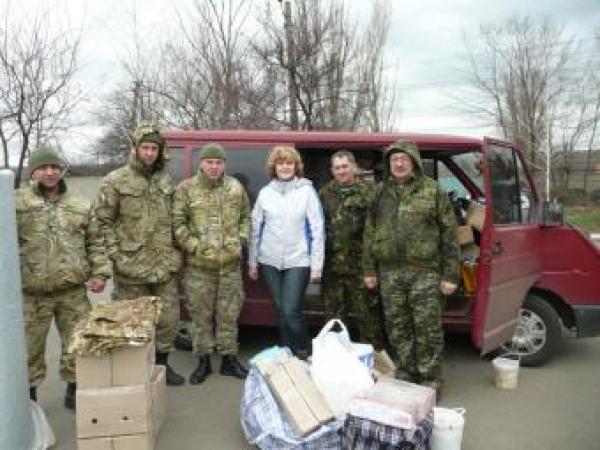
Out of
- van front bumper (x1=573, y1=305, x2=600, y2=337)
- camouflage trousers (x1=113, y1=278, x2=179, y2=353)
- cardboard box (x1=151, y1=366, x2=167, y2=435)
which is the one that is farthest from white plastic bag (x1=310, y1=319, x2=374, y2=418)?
van front bumper (x1=573, y1=305, x2=600, y2=337)

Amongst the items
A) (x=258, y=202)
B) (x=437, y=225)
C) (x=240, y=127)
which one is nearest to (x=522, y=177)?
(x=437, y=225)

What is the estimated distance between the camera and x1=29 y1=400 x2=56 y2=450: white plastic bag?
4.17 metres

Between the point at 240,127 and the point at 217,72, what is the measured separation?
105 cm

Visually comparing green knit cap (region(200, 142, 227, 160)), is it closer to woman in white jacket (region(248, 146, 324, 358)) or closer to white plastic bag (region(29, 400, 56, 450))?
woman in white jacket (region(248, 146, 324, 358))

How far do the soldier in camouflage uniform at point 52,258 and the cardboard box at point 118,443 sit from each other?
882 mm

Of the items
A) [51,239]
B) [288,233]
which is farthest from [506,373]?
[51,239]

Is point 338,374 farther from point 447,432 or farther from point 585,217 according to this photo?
point 585,217

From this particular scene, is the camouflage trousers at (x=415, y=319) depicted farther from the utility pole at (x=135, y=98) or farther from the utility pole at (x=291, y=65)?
the utility pole at (x=135, y=98)

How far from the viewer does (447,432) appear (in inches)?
153

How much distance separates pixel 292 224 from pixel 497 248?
1532 mm

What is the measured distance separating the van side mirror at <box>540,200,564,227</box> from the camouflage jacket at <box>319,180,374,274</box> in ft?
4.80

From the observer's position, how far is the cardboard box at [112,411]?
3914mm

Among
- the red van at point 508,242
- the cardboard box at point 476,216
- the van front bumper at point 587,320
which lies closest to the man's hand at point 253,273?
the red van at point 508,242

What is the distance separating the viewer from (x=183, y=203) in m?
5.20
